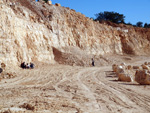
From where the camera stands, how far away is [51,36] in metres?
20.9

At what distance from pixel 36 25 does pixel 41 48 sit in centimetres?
291

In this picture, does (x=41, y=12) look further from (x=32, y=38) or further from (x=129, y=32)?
(x=129, y=32)

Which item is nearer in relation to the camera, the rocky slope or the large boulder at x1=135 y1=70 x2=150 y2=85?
the large boulder at x1=135 y1=70 x2=150 y2=85

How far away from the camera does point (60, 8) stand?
26.1 m

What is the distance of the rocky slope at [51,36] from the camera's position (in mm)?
13859

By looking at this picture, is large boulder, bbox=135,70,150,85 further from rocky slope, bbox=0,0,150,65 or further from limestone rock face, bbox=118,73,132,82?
rocky slope, bbox=0,0,150,65

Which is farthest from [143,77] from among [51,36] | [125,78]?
[51,36]

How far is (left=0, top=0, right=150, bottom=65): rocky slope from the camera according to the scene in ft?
45.5

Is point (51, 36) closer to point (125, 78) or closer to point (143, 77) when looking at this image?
point (125, 78)

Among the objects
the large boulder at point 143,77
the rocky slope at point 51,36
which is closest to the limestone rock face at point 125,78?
the large boulder at point 143,77

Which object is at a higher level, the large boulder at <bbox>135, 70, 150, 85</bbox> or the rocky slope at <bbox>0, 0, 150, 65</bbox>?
the rocky slope at <bbox>0, 0, 150, 65</bbox>

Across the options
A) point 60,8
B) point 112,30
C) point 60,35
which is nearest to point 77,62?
point 60,35

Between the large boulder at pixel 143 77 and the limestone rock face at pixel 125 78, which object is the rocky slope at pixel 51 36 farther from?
the large boulder at pixel 143 77

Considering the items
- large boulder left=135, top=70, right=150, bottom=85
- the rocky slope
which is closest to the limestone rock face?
large boulder left=135, top=70, right=150, bottom=85
